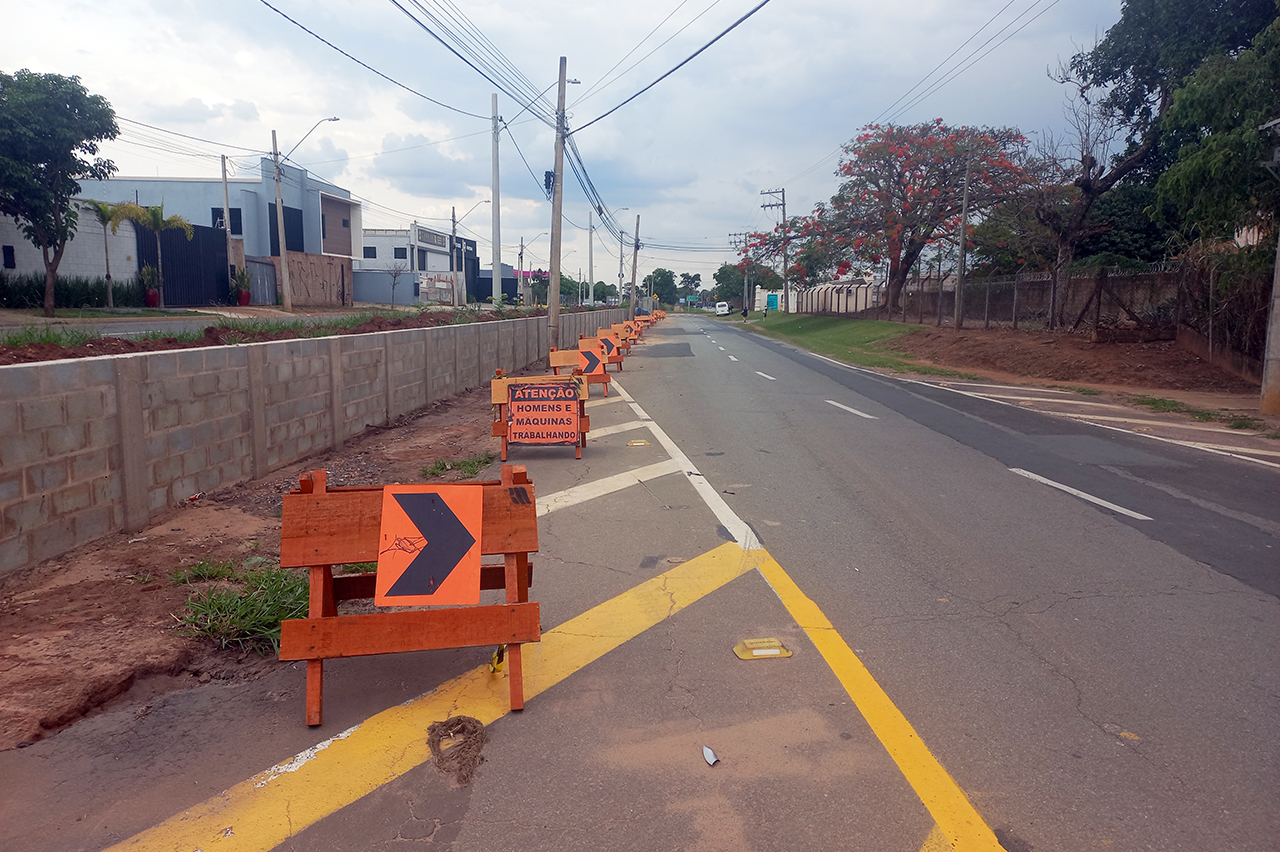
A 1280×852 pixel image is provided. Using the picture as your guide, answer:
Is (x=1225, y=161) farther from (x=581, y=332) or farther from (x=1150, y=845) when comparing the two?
(x=581, y=332)

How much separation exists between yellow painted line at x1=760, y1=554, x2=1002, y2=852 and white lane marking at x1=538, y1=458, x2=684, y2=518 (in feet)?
10.3

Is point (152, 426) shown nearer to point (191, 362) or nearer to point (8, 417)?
point (191, 362)

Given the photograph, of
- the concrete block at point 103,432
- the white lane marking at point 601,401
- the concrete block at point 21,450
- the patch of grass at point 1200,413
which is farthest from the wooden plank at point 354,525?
the patch of grass at point 1200,413

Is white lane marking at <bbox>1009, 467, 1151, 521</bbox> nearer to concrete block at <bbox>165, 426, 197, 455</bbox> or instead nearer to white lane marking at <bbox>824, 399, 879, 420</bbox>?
white lane marking at <bbox>824, 399, 879, 420</bbox>

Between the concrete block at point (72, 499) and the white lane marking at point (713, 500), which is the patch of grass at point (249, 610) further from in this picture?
the white lane marking at point (713, 500)

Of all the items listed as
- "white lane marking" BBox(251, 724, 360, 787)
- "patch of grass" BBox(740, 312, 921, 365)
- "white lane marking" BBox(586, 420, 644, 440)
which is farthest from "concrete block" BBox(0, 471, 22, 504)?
"patch of grass" BBox(740, 312, 921, 365)

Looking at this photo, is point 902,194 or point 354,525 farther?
point 902,194

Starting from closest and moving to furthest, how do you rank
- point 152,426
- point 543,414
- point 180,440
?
point 152,426 → point 180,440 → point 543,414

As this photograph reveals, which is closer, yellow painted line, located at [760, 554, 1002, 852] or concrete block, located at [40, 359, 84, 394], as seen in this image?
yellow painted line, located at [760, 554, 1002, 852]

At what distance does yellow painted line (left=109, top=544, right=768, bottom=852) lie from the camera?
3164 millimetres

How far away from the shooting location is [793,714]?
4035 mm

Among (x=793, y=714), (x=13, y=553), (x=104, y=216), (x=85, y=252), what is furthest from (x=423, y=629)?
(x=85, y=252)

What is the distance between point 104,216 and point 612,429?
94.8 ft

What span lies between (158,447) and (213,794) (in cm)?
453
